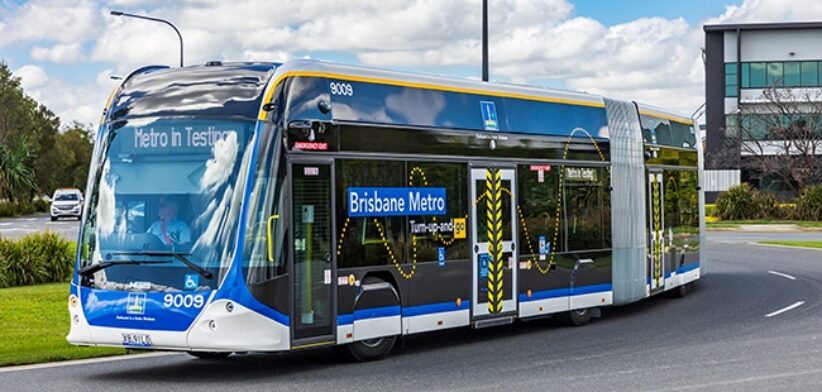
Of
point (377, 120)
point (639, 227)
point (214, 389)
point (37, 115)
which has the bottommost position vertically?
point (214, 389)

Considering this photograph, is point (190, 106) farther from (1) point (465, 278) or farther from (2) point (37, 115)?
(2) point (37, 115)

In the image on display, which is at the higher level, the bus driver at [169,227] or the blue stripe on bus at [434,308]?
the bus driver at [169,227]

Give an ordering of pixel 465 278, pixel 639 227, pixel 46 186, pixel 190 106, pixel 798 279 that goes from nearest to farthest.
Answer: pixel 190 106, pixel 465 278, pixel 639 227, pixel 798 279, pixel 46 186

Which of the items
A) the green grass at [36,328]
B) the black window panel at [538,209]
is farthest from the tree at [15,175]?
the black window panel at [538,209]

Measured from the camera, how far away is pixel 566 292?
17125mm

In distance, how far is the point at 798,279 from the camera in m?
25.9

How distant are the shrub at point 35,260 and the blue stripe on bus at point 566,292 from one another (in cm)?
1130

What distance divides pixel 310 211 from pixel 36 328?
5.73m

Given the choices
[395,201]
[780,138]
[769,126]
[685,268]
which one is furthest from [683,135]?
[769,126]

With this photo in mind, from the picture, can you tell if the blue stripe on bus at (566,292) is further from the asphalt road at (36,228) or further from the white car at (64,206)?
the white car at (64,206)

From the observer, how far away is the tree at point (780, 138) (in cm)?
6712

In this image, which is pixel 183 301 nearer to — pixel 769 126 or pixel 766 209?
pixel 766 209

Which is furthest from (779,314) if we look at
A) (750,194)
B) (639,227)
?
A: (750,194)

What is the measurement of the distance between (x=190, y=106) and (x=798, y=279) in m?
16.8
